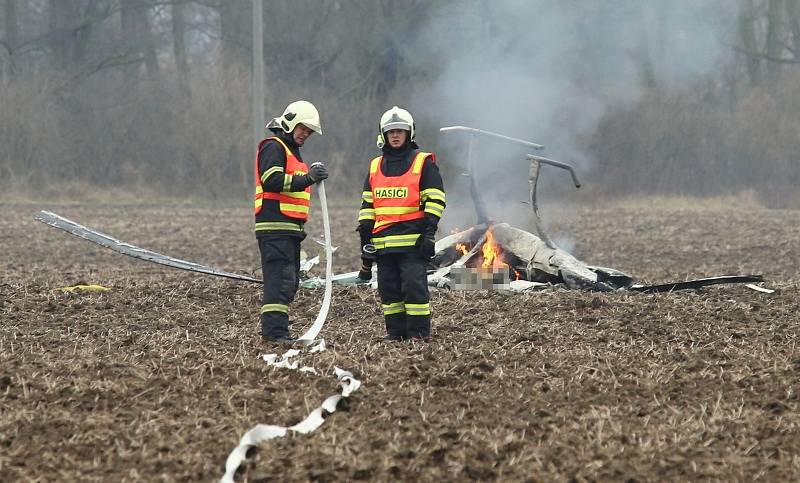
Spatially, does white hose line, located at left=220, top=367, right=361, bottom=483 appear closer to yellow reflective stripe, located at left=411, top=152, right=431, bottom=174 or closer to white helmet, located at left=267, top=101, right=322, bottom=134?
yellow reflective stripe, located at left=411, top=152, right=431, bottom=174

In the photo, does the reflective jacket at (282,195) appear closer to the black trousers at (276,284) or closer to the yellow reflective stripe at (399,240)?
the black trousers at (276,284)

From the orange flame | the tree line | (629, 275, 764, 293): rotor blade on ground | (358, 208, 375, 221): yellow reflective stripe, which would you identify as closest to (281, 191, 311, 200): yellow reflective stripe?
(358, 208, 375, 221): yellow reflective stripe

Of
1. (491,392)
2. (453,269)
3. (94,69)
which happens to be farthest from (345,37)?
(491,392)

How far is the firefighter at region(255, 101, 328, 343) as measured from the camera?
892 cm

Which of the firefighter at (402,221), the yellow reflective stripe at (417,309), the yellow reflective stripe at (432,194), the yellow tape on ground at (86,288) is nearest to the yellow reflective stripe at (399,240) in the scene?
the firefighter at (402,221)

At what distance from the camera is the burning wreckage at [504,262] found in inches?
476

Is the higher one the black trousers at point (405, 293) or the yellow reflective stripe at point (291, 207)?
the yellow reflective stripe at point (291, 207)

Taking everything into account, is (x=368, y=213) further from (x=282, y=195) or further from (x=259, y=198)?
(x=259, y=198)

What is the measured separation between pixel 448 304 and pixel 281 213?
268cm

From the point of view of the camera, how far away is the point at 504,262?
493 inches

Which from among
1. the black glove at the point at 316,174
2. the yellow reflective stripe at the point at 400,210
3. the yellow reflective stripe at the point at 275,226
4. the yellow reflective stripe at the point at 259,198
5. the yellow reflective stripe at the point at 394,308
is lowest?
the yellow reflective stripe at the point at 394,308

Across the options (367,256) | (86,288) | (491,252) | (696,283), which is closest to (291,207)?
(367,256)

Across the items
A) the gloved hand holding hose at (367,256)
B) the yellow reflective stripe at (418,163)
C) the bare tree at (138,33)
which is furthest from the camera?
the bare tree at (138,33)

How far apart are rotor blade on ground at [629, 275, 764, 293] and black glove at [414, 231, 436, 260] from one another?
158 inches
